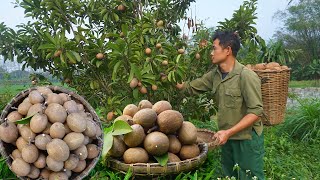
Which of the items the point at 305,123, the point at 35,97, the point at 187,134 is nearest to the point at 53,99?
the point at 35,97

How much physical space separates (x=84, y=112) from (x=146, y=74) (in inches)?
47.5

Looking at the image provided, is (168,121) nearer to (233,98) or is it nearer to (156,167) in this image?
(156,167)

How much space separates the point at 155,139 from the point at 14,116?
0.74 m

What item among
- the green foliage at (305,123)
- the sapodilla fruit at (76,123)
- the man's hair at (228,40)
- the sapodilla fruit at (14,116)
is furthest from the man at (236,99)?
Result: the green foliage at (305,123)

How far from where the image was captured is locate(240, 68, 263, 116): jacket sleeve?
2734 mm

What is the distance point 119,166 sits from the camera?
2170 mm

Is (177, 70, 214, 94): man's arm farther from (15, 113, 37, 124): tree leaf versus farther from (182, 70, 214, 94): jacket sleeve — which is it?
(15, 113, 37, 124): tree leaf

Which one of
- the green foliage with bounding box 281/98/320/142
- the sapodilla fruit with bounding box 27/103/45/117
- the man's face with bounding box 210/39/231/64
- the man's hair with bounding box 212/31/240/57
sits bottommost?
the green foliage with bounding box 281/98/320/142

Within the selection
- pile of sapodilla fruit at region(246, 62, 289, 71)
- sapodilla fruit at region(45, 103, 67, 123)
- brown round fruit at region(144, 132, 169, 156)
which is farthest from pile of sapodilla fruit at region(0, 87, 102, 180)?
pile of sapodilla fruit at region(246, 62, 289, 71)

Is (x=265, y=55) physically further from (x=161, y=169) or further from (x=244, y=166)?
(x=161, y=169)

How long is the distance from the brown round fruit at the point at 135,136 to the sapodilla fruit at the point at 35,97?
0.49 metres

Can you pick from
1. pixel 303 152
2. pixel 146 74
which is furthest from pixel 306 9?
pixel 146 74

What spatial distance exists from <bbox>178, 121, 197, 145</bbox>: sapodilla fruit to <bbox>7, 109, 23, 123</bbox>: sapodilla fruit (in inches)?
34.3

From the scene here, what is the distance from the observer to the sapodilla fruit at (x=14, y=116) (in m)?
2.05
